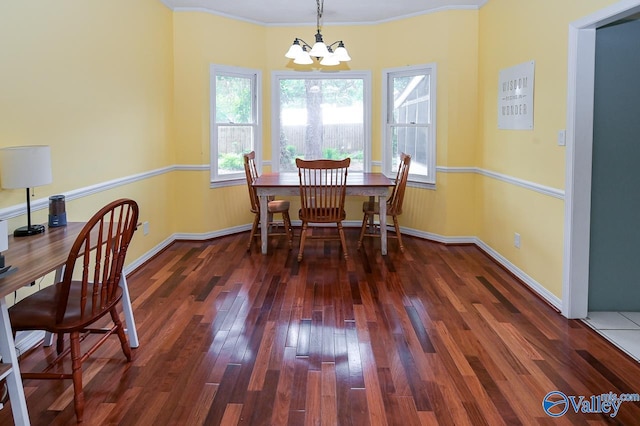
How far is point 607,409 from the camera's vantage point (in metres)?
2.25

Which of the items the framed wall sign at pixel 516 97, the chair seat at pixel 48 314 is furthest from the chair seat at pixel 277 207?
the chair seat at pixel 48 314

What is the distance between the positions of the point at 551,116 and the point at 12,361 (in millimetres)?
3495

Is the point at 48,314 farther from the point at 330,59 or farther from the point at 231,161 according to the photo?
the point at 231,161

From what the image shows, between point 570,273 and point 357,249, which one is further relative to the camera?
point 357,249

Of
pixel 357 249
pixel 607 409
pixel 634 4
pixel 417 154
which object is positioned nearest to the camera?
pixel 607 409

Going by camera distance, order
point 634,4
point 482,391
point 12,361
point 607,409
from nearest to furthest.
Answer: point 12,361
point 607,409
point 482,391
point 634,4

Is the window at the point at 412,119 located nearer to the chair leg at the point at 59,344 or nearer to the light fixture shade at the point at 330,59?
the light fixture shade at the point at 330,59

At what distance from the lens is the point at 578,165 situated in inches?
128

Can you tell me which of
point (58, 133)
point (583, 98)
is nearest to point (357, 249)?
point (583, 98)

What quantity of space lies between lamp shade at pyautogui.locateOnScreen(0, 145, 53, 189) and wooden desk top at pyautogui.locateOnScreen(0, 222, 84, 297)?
0.95 feet

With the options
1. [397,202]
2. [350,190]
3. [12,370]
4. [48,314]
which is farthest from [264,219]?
[12,370]

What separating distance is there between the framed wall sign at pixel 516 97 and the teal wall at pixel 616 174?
73 cm

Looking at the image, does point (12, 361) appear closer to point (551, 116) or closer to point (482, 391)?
point (482, 391)

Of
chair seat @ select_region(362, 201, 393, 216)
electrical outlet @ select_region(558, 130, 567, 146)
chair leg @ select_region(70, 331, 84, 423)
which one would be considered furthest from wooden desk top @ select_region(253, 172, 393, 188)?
chair leg @ select_region(70, 331, 84, 423)
